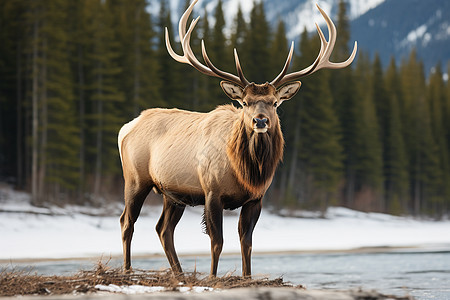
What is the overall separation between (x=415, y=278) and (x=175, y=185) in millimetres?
5776

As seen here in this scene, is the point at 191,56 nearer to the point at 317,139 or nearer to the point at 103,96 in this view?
the point at 103,96

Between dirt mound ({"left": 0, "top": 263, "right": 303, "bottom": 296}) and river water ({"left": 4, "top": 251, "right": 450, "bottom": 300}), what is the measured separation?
2209 millimetres

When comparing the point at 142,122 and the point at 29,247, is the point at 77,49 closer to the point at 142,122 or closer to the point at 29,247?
the point at 29,247

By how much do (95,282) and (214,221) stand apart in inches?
62.5

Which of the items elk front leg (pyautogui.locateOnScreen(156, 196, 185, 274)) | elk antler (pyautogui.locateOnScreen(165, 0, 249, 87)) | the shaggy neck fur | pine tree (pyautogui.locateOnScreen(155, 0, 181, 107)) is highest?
pine tree (pyautogui.locateOnScreen(155, 0, 181, 107))

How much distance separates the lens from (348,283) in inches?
399

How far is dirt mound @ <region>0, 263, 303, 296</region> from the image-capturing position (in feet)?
16.5

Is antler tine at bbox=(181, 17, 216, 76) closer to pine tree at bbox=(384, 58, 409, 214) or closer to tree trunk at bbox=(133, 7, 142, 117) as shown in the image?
tree trunk at bbox=(133, 7, 142, 117)

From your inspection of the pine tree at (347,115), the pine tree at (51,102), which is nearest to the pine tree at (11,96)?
the pine tree at (51,102)

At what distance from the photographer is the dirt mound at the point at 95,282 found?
502 centimetres

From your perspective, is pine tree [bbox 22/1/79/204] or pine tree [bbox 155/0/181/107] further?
pine tree [bbox 155/0/181/107]

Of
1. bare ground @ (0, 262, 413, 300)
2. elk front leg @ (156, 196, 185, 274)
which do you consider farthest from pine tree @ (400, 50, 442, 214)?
bare ground @ (0, 262, 413, 300)

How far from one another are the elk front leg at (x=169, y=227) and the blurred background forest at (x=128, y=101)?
1563cm

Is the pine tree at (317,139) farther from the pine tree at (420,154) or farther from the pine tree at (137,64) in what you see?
the pine tree at (420,154)
